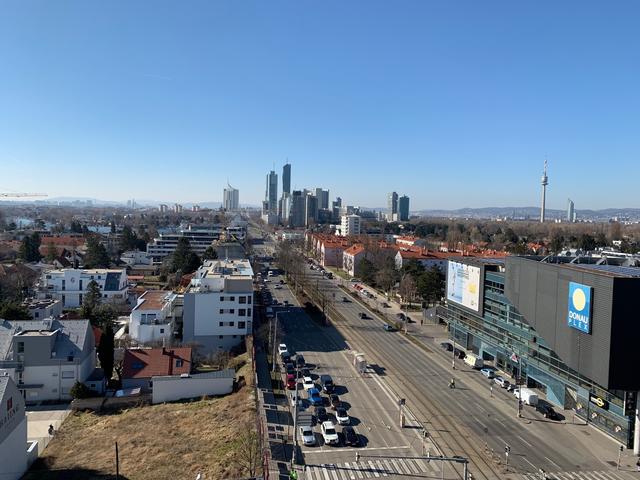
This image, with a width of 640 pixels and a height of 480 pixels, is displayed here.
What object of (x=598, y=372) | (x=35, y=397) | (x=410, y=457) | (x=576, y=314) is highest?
(x=576, y=314)

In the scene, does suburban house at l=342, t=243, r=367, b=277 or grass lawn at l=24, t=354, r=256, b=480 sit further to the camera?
suburban house at l=342, t=243, r=367, b=277

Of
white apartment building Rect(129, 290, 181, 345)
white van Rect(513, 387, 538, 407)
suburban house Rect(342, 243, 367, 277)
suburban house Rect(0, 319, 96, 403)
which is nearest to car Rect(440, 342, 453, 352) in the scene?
white van Rect(513, 387, 538, 407)

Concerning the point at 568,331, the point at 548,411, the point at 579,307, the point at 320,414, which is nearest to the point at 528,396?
the point at 548,411

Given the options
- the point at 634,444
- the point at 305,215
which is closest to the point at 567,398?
the point at 634,444

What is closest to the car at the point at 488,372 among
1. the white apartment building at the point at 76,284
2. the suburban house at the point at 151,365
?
the suburban house at the point at 151,365

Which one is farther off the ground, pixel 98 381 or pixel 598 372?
pixel 598 372

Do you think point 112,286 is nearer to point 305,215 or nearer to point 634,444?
point 634,444

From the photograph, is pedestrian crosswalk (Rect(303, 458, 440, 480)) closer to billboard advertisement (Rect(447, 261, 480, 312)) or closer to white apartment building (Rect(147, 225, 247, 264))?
billboard advertisement (Rect(447, 261, 480, 312))
